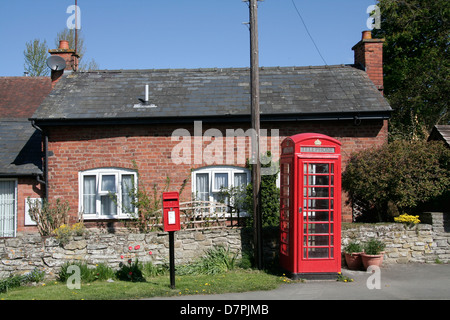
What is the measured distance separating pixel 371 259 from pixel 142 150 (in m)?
7.15

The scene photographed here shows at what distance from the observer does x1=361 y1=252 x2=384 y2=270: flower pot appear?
10500 mm

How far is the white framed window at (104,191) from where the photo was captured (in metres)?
13.9

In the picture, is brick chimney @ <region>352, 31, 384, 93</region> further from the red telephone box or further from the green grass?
→ the green grass

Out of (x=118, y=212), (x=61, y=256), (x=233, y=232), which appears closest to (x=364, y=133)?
(x=233, y=232)

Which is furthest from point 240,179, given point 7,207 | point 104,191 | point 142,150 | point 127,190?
point 7,207

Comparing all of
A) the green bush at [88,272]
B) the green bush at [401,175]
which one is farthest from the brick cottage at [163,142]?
the green bush at [88,272]

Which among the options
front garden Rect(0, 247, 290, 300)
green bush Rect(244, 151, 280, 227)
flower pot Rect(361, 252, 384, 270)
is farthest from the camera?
green bush Rect(244, 151, 280, 227)

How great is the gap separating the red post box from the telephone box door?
98.8 inches

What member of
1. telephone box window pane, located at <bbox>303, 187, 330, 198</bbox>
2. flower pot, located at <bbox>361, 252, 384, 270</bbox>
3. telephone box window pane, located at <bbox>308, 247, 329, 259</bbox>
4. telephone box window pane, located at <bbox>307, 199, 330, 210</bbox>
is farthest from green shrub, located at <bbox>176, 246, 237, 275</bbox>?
flower pot, located at <bbox>361, 252, 384, 270</bbox>

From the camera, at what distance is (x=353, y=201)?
44.3ft

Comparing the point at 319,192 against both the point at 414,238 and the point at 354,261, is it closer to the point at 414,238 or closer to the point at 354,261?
the point at 354,261

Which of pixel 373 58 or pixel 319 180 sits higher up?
pixel 373 58

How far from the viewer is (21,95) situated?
2228 cm
